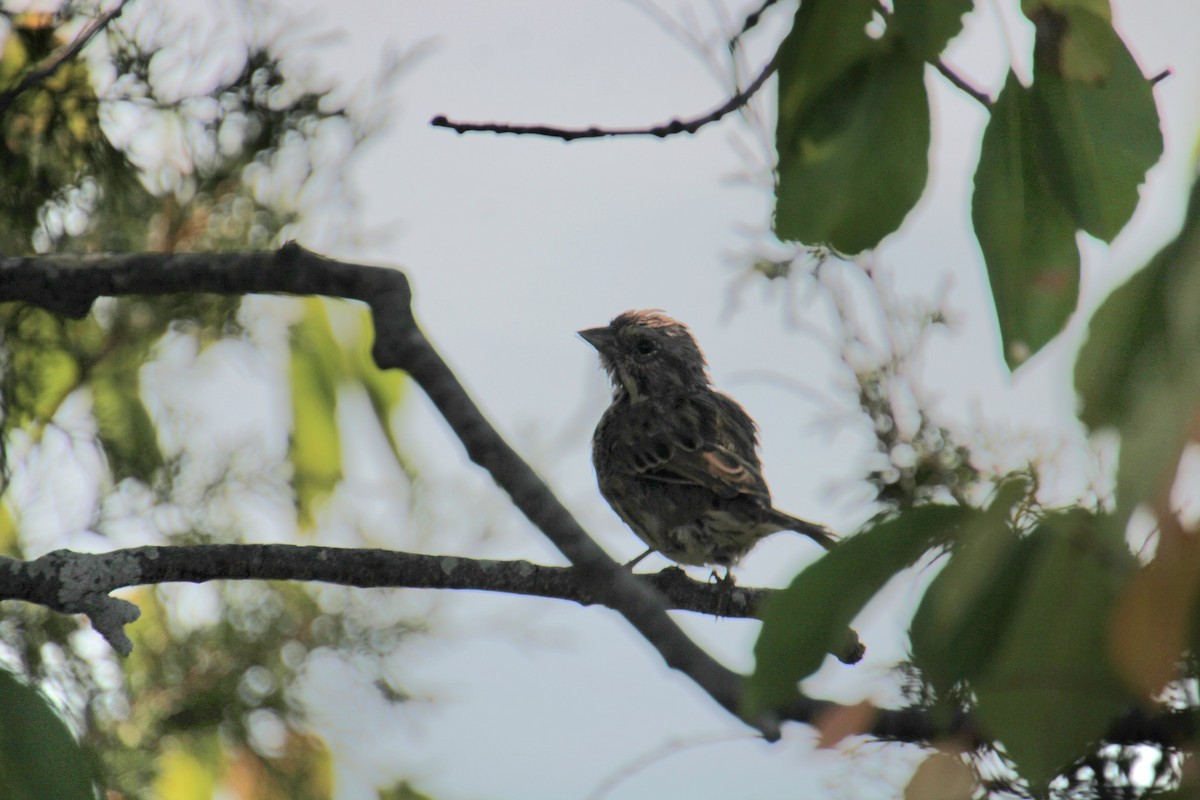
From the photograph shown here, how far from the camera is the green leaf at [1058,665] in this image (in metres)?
1.03

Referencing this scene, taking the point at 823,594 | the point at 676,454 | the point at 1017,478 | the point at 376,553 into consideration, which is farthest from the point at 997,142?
the point at 676,454

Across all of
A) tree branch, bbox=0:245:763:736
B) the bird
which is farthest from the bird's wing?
tree branch, bbox=0:245:763:736

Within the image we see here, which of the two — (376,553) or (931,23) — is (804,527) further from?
(931,23)

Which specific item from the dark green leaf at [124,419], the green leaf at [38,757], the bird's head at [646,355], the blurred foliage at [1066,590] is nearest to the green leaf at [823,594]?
the blurred foliage at [1066,590]

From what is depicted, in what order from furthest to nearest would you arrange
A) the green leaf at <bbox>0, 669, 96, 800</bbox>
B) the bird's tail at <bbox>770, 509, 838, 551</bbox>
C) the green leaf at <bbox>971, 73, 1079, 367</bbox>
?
the bird's tail at <bbox>770, 509, 838, 551</bbox>
the green leaf at <bbox>0, 669, 96, 800</bbox>
the green leaf at <bbox>971, 73, 1079, 367</bbox>

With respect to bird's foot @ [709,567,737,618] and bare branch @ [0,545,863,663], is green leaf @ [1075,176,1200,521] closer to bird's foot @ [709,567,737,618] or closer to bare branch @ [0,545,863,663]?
bare branch @ [0,545,863,663]

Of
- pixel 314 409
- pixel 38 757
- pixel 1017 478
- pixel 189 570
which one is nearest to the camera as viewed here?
pixel 1017 478

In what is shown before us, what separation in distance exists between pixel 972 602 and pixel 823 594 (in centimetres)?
13

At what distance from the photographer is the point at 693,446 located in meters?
4.31

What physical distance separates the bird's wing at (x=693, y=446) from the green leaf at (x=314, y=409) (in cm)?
103

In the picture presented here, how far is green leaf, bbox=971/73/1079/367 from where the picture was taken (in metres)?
1.38

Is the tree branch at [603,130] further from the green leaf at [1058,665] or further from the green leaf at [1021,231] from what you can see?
the green leaf at [1058,665]

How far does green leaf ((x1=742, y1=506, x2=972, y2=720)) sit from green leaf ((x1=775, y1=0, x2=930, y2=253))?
20.1 inches

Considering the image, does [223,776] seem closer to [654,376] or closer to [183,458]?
[183,458]
